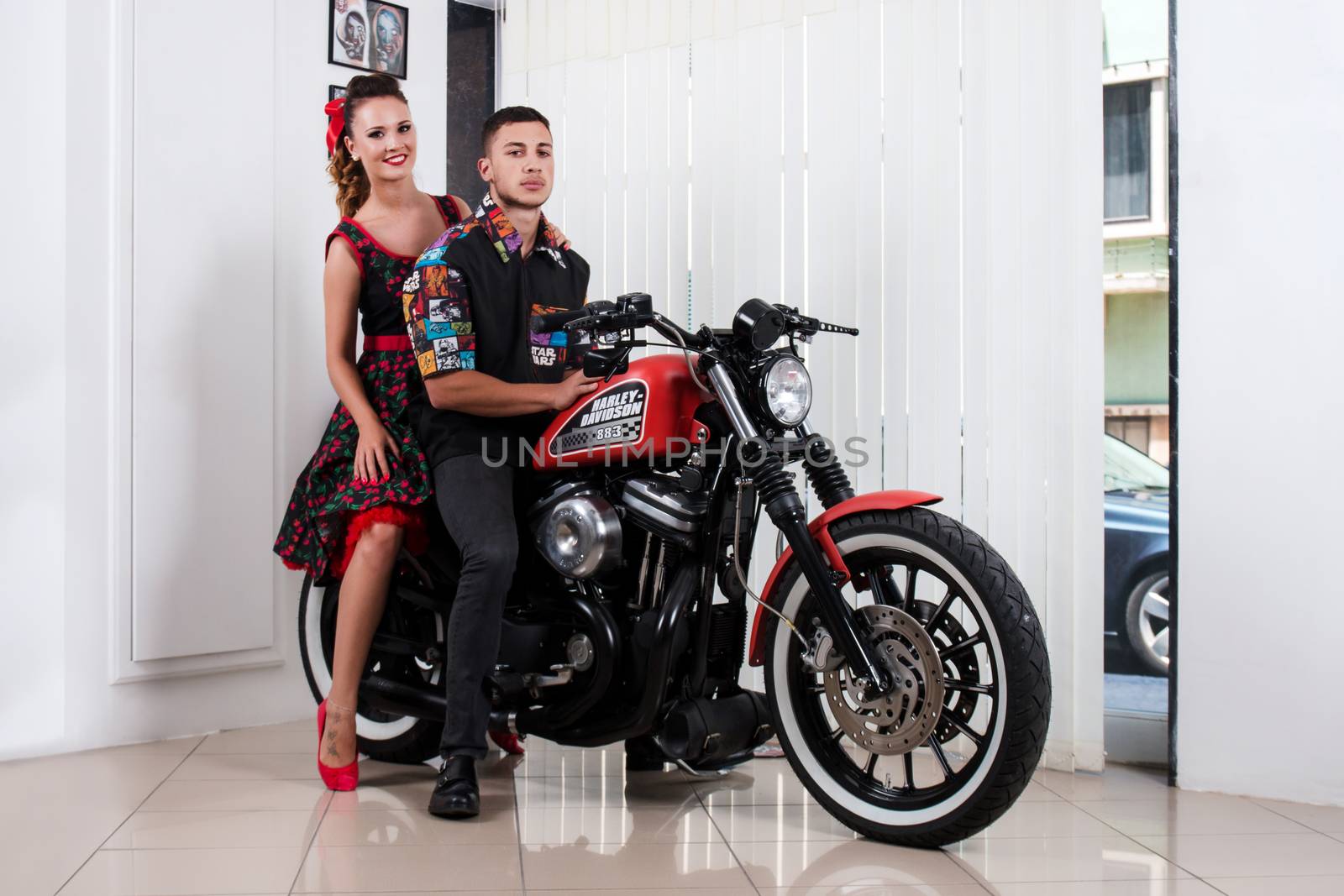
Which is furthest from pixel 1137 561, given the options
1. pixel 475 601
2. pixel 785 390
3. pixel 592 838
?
pixel 475 601

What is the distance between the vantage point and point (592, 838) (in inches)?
84.0

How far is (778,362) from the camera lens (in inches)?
82.6

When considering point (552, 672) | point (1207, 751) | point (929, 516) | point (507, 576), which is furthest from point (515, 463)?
point (1207, 751)

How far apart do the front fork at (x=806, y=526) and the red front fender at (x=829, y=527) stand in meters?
0.02

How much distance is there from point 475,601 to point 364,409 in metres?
0.60

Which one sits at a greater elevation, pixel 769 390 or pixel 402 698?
pixel 769 390

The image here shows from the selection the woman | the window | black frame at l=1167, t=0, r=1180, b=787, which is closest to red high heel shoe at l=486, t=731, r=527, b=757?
the woman

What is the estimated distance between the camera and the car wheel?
112 inches

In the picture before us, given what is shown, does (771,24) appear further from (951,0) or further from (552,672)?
(552,672)

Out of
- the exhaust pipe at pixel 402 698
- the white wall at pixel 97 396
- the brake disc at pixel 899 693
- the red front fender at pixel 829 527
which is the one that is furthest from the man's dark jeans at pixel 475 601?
the white wall at pixel 97 396

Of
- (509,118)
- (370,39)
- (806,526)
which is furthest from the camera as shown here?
(370,39)

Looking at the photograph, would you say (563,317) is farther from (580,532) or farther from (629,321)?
(580,532)

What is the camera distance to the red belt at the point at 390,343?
2.66 meters

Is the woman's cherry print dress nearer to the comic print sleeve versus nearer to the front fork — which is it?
the comic print sleeve
